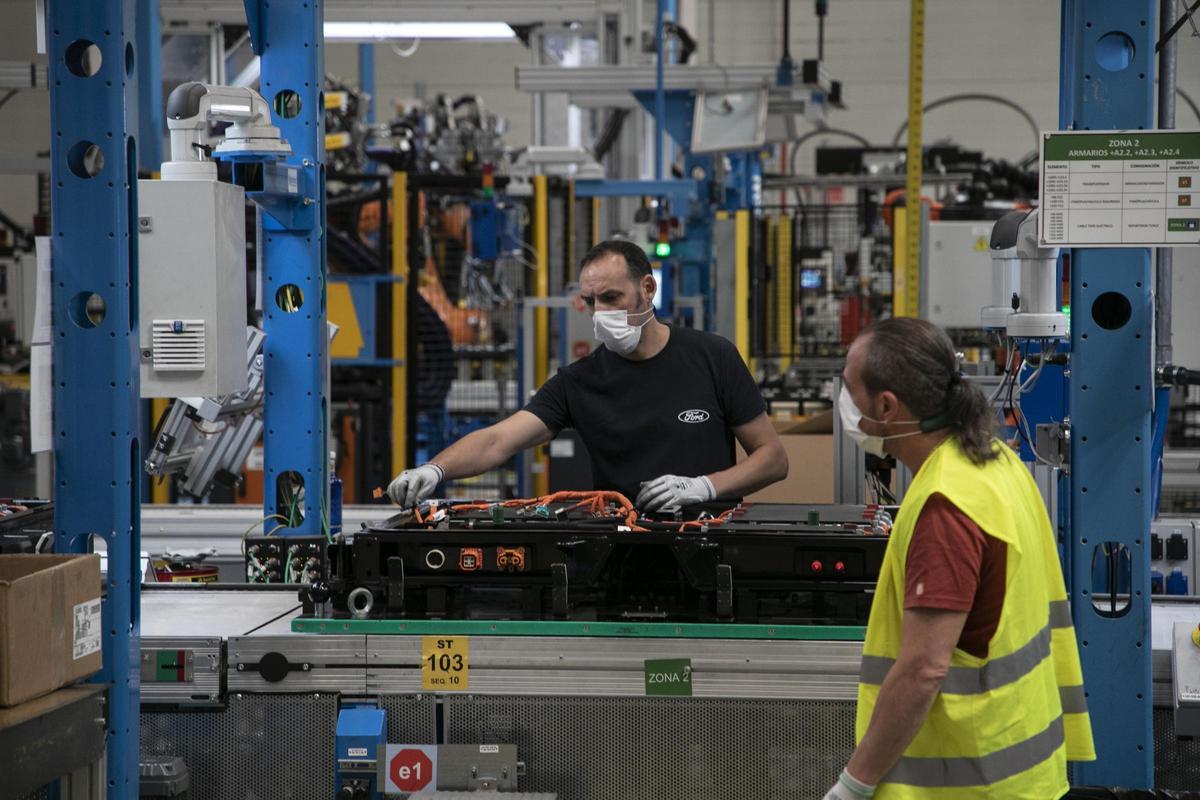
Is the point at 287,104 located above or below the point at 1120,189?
above

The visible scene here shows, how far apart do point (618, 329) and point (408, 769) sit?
1489mm

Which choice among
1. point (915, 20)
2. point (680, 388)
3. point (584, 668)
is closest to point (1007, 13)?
point (915, 20)

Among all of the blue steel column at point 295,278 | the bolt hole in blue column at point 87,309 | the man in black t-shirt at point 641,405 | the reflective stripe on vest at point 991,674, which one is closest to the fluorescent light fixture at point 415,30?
the blue steel column at point 295,278

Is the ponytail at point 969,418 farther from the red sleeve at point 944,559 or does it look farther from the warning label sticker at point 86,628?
the warning label sticker at point 86,628

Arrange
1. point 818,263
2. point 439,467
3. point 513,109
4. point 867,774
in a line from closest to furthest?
point 867,774, point 439,467, point 818,263, point 513,109

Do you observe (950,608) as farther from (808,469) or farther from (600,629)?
(808,469)

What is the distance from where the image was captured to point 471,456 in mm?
3982

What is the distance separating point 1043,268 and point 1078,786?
1175 mm

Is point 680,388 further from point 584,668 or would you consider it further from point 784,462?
point 584,668

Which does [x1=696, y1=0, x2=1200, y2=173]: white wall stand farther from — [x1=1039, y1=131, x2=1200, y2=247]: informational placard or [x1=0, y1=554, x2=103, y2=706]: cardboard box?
[x1=0, y1=554, x2=103, y2=706]: cardboard box

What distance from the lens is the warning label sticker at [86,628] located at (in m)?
2.58

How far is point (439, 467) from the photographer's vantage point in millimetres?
3752

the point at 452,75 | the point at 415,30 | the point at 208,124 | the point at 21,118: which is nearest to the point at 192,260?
the point at 208,124

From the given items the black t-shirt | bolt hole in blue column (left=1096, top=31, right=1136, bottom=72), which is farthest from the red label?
bolt hole in blue column (left=1096, top=31, right=1136, bottom=72)
